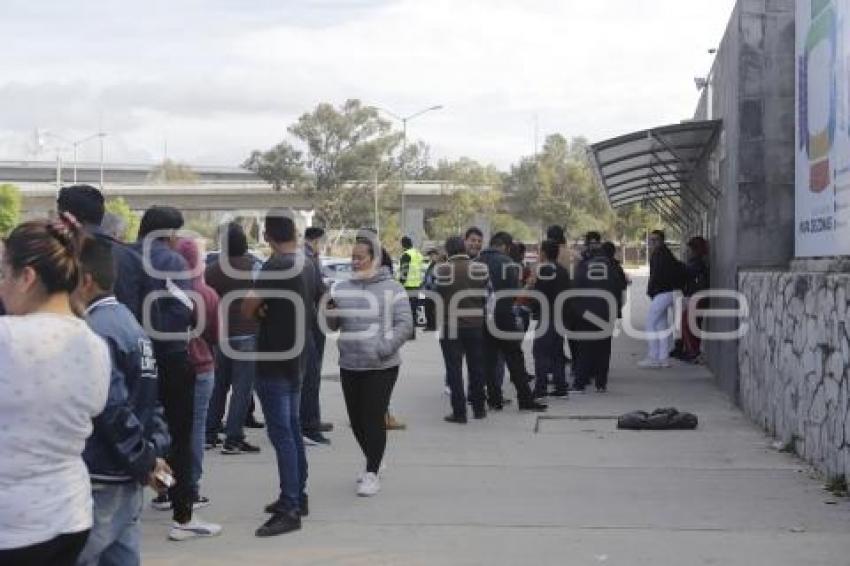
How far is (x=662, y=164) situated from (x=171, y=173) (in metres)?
95.2

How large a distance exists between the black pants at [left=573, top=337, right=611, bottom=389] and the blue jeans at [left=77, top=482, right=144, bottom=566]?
29.7 feet

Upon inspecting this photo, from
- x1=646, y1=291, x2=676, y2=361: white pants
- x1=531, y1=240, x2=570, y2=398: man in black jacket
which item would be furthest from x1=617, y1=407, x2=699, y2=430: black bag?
x1=646, y1=291, x2=676, y2=361: white pants

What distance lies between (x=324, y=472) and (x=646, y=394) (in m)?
5.15

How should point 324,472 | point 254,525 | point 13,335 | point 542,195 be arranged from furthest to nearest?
point 542,195
point 324,472
point 254,525
point 13,335

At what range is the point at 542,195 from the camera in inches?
2549

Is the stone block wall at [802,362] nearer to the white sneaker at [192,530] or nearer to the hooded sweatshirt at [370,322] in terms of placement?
the hooded sweatshirt at [370,322]

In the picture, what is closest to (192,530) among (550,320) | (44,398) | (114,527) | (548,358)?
(114,527)

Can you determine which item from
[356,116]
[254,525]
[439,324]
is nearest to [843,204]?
[439,324]

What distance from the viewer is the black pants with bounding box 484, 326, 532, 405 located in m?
10.7

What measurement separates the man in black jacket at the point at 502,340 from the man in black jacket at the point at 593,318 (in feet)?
4.66

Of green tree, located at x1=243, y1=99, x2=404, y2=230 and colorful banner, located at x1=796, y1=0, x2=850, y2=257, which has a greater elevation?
green tree, located at x1=243, y1=99, x2=404, y2=230

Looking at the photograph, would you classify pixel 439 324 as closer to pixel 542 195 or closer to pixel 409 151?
pixel 542 195

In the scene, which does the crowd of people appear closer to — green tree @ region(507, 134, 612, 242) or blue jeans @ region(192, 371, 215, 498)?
blue jeans @ region(192, 371, 215, 498)

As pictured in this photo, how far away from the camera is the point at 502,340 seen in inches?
425
